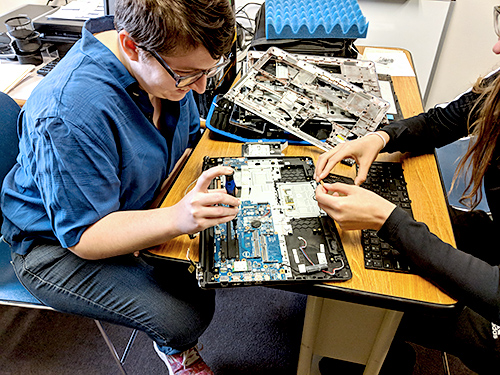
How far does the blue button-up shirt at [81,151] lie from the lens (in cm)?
86

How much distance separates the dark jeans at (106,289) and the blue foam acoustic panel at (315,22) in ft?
3.36

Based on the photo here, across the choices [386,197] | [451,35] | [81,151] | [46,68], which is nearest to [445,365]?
[386,197]

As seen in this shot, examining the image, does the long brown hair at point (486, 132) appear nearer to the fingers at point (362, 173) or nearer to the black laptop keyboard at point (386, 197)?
the black laptop keyboard at point (386, 197)

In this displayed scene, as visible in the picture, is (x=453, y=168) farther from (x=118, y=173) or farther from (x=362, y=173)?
(x=118, y=173)

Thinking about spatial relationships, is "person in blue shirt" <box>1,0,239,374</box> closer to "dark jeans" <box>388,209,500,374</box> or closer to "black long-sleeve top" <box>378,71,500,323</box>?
"black long-sleeve top" <box>378,71,500,323</box>

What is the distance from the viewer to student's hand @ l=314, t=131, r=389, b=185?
1085 mm

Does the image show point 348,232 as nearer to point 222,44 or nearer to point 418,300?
point 418,300

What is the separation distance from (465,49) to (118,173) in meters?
2.29

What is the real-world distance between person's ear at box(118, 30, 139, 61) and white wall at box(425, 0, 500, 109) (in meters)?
2.06

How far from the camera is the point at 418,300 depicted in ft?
2.76

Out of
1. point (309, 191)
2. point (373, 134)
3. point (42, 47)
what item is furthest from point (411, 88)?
point (42, 47)

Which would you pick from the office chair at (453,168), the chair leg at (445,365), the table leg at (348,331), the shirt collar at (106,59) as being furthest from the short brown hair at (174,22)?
the chair leg at (445,365)

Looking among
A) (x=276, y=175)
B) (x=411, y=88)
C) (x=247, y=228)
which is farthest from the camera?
(x=411, y=88)

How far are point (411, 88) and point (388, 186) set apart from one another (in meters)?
0.64
